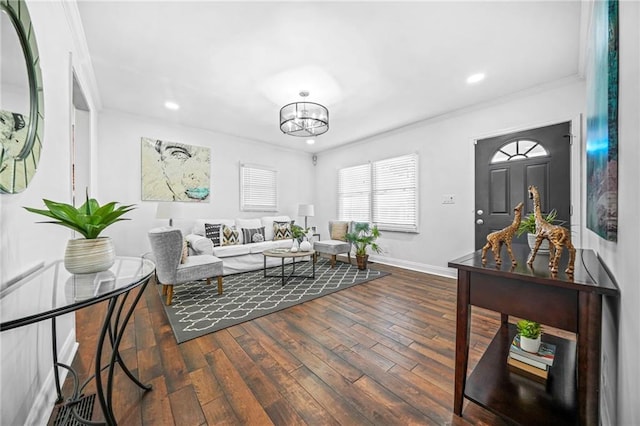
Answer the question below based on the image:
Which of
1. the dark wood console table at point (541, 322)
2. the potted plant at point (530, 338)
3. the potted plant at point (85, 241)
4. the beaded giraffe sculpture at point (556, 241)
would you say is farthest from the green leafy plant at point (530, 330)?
the potted plant at point (85, 241)

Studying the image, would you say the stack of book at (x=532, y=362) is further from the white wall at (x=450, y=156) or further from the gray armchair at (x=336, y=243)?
the gray armchair at (x=336, y=243)

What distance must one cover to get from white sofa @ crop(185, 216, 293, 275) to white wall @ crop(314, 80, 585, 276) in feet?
7.26

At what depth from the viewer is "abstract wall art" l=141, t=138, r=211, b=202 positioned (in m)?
4.12

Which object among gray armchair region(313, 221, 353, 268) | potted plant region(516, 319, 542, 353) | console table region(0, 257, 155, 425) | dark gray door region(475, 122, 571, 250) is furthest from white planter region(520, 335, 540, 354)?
gray armchair region(313, 221, 353, 268)

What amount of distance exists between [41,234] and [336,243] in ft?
12.4

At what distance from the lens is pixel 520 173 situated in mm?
3234

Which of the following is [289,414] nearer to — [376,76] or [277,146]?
[376,76]

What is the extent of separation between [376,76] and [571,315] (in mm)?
2741

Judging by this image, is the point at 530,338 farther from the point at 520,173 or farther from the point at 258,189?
the point at 258,189

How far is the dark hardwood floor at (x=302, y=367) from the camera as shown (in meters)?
1.30

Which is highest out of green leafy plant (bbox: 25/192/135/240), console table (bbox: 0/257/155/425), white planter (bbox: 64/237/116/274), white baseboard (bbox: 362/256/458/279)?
green leafy plant (bbox: 25/192/135/240)

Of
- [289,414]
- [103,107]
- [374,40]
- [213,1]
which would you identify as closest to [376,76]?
[374,40]

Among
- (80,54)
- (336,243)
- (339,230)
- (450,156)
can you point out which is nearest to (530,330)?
(450,156)

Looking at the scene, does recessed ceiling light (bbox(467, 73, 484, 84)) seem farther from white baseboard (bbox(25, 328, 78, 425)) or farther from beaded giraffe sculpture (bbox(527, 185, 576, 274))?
white baseboard (bbox(25, 328, 78, 425))
